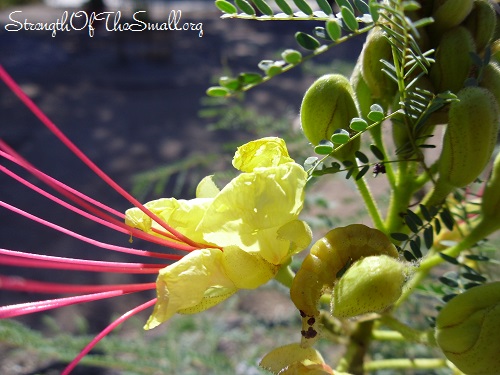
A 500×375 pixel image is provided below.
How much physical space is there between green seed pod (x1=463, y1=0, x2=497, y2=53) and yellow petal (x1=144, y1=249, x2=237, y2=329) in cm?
30

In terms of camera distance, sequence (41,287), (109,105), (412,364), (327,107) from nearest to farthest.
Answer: (41,287) < (327,107) < (412,364) < (109,105)

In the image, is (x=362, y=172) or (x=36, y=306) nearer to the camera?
(x=36, y=306)

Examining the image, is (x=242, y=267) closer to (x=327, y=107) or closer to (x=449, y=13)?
(x=327, y=107)

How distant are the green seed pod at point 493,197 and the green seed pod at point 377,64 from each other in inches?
5.1

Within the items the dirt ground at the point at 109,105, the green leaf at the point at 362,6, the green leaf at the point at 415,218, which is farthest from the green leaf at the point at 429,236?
the dirt ground at the point at 109,105

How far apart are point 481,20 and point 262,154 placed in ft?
0.76

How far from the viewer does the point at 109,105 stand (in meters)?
5.12

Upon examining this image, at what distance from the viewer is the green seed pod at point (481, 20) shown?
0.54m

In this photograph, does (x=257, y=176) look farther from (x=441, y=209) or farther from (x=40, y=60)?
(x=40, y=60)

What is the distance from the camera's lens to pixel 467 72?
529mm

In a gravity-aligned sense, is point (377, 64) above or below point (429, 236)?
above

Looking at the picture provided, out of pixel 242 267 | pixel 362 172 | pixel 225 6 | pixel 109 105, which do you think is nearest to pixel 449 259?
pixel 362 172

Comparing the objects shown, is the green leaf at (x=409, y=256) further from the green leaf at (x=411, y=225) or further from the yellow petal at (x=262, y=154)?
the yellow petal at (x=262, y=154)

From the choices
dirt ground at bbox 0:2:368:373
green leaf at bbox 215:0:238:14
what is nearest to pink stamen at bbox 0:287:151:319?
green leaf at bbox 215:0:238:14
